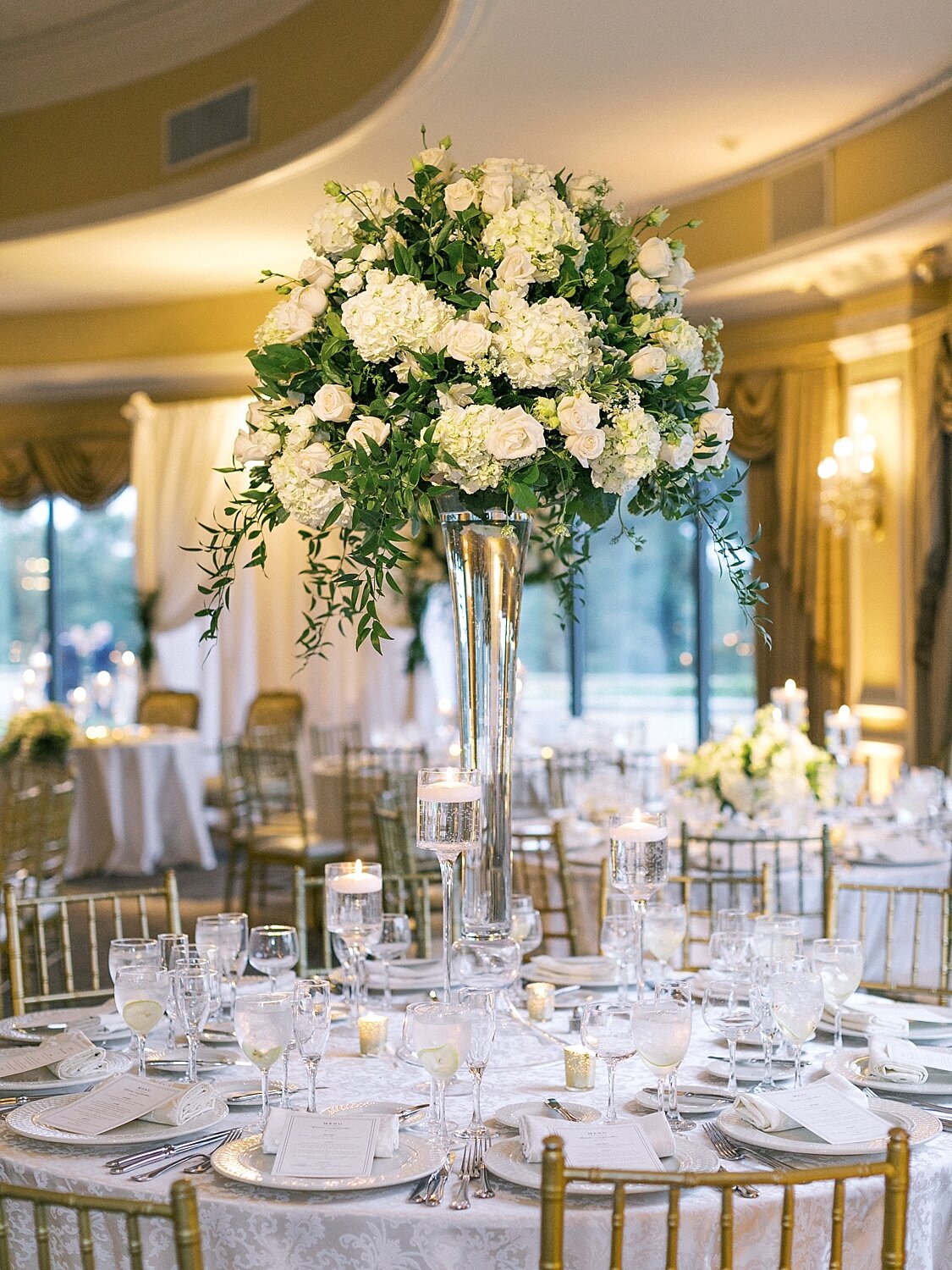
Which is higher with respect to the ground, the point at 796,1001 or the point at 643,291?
the point at 643,291

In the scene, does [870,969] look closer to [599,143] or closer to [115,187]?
[599,143]

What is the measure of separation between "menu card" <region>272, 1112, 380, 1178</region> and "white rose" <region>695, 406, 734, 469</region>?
1254mm

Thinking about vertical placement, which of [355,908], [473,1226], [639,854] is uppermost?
[639,854]

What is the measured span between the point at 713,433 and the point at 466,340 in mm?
511

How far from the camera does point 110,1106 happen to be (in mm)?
2172

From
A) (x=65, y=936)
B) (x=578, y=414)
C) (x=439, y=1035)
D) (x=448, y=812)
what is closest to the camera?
(x=439, y=1035)

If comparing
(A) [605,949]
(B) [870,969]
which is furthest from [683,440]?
(B) [870,969]

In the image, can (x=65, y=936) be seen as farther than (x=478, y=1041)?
Yes

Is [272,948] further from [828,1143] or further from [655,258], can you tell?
[655,258]

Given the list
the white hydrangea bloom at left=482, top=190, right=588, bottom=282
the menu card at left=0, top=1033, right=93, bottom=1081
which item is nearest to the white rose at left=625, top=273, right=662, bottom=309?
the white hydrangea bloom at left=482, top=190, right=588, bottom=282

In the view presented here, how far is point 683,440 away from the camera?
8.02 feet

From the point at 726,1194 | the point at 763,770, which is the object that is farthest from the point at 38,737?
the point at 726,1194

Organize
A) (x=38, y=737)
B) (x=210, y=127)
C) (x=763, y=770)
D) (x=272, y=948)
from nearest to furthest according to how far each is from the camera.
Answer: (x=272, y=948)
(x=763, y=770)
(x=210, y=127)
(x=38, y=737)

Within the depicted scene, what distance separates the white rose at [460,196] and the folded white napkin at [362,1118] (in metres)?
1.44
